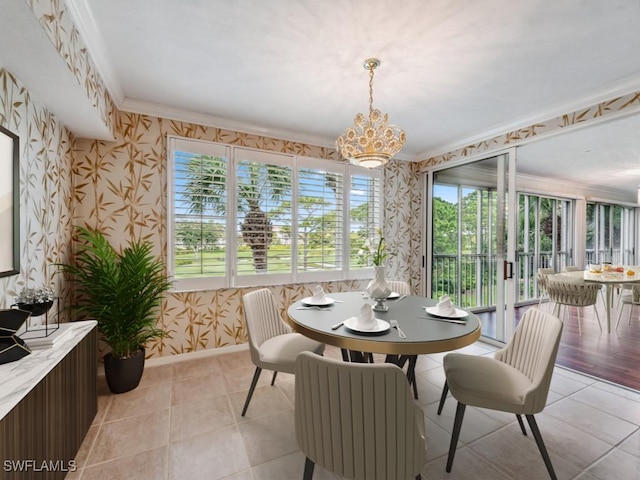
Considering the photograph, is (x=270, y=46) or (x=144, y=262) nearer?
(x=270, y=46)

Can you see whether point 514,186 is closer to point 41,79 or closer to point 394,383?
point 394,383

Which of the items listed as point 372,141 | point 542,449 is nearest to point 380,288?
point 372,141

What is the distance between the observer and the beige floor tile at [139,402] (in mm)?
2199

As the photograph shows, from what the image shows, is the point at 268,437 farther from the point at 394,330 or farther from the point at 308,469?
the point at 394,330

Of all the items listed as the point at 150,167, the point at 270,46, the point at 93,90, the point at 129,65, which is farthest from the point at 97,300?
the point at 270,46

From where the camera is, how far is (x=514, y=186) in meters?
3.40

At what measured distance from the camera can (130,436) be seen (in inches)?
76.2

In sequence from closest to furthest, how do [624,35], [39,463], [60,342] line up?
[39,463]
[60,342]
[624,35]

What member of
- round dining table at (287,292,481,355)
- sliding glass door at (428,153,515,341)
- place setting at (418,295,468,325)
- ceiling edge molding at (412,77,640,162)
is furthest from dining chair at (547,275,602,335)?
place setting at (418,295,468,325)

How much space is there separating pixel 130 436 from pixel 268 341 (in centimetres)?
106

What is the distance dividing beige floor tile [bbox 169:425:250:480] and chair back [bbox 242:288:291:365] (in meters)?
0.50

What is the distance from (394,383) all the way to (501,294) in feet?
10.6

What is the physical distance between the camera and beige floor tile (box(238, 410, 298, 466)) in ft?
5.87

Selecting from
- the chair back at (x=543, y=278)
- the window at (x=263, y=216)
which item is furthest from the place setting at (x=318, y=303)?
the chair back at (x=543, y=278)
